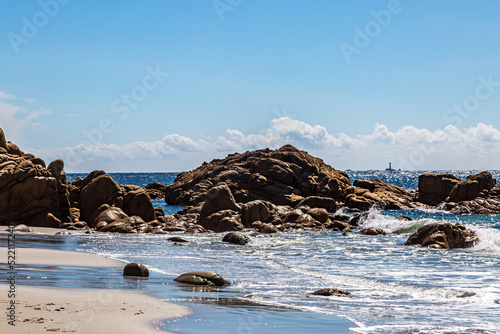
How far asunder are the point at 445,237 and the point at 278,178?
29.0 meters

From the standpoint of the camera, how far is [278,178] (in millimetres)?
48938

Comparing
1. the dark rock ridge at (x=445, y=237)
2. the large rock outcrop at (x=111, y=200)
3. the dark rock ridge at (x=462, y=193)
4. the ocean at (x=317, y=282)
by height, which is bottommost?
the ocean at (x=317, y=282)

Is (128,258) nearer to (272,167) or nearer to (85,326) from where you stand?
(85,326)

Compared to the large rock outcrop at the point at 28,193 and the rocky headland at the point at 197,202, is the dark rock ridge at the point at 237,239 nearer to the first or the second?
the rocky headland at the point at 197,202

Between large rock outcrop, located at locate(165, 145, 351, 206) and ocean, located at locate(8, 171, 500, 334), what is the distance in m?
24.1

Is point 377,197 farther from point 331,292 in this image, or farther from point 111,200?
point 331,292

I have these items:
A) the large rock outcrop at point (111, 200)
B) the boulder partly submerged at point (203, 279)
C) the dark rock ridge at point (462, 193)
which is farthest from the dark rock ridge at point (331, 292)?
the dark rock ridge at point (462, 193)

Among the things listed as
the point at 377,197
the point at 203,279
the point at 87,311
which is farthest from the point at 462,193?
the point at 87,311

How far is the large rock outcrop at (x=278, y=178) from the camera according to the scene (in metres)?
47.8

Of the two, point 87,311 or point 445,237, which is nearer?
point 87,311

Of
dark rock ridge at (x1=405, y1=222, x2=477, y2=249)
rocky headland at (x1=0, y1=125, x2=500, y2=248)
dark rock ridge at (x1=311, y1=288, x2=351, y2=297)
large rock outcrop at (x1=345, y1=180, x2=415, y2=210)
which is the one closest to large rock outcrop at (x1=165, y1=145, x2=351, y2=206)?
rocky headland at (x1=0, y1=125, x2=500, y2=248)

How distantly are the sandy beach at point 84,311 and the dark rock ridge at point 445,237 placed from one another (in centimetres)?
1437

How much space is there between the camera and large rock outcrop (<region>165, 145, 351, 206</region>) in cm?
4775

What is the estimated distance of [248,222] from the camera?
103 feet
